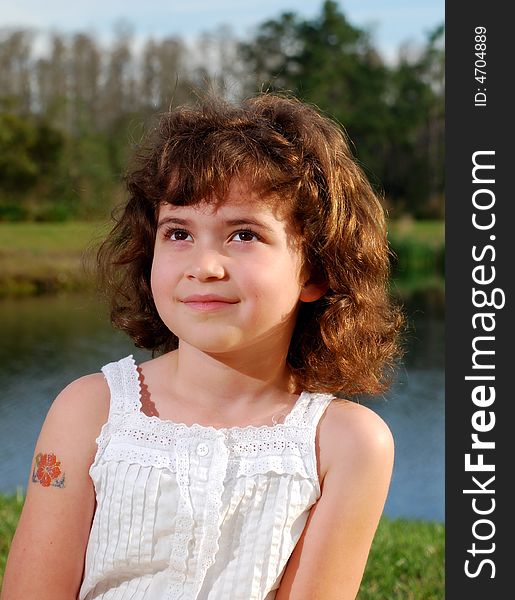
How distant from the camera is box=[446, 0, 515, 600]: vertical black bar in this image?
2.95m

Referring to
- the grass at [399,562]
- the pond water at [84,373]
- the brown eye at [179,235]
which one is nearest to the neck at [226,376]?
the brown eye at [179,235]

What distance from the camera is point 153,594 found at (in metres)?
2.02

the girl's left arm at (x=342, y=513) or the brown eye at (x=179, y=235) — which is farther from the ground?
the brown eye at (x=179, y=235)

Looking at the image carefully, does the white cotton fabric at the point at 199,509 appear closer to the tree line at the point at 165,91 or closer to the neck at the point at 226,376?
the neck at the point at 226,376

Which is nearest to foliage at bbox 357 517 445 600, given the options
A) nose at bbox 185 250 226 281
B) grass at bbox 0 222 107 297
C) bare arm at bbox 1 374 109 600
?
bare arm at bbox 1 374 109 600

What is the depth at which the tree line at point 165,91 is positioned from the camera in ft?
72.0

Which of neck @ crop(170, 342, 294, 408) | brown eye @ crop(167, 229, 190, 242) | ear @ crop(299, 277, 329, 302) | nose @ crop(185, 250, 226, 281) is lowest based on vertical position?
neck @ crop(170, 342, 294, 408)

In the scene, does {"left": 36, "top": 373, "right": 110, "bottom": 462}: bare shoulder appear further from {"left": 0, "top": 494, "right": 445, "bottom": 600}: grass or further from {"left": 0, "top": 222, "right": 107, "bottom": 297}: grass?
{"left": 0, "top": 222, "right": 107, "bottom": 297}: grass

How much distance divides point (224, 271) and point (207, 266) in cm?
4

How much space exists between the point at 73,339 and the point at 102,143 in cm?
1182

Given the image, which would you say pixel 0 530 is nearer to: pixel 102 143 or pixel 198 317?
pixel 198 317

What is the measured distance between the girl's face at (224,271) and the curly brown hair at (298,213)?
0.13 feet

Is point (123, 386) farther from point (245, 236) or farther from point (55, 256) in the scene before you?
point (55, 256)

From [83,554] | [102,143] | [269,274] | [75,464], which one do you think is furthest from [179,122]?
[102,143]
